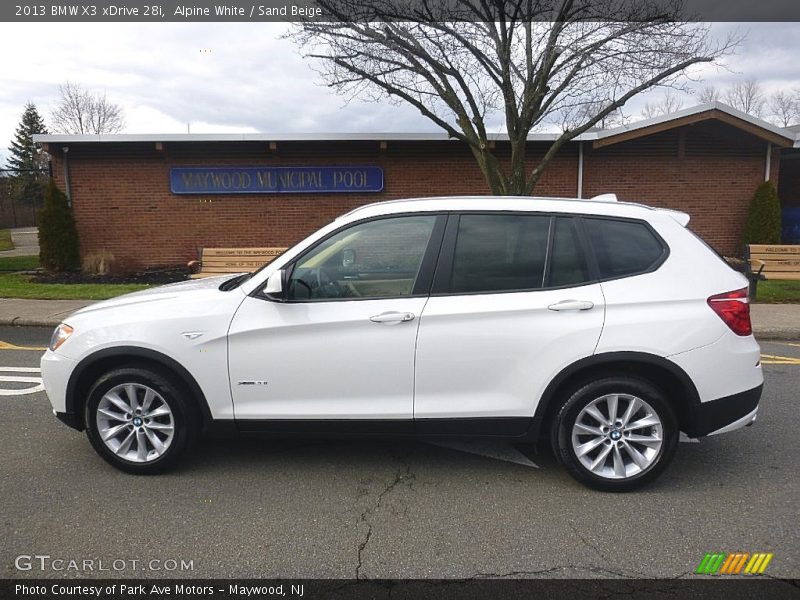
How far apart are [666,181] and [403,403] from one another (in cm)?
1336

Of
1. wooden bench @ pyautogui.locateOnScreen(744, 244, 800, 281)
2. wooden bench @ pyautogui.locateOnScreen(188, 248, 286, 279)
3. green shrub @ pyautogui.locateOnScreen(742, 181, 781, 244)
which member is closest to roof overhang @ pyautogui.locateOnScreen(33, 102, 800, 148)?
green shrub @ pyautogui.locateOnScreen(742, 181, 781, 244)

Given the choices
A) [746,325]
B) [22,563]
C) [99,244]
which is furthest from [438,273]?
[99,244]

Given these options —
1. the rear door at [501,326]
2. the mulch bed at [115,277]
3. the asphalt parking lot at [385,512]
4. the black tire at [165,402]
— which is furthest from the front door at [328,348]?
the mulch bed at [115,277]

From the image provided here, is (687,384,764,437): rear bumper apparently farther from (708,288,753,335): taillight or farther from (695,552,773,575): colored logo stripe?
(695,552,773,575): colored logo stripe

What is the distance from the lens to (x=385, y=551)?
285cm

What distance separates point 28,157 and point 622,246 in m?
66.5

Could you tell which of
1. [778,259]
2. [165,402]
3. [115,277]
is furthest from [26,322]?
[778,259]

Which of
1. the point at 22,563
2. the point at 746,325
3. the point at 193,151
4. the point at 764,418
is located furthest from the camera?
the point at 193,151

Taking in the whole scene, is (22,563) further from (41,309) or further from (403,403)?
(41,309)

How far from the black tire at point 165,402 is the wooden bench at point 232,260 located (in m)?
8.87

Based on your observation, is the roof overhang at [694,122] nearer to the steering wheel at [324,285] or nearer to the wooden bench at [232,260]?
the wooden bench at [232,260]

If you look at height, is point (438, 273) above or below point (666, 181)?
below

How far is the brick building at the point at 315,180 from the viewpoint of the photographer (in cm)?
1402

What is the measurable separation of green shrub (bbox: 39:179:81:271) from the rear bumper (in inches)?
563
